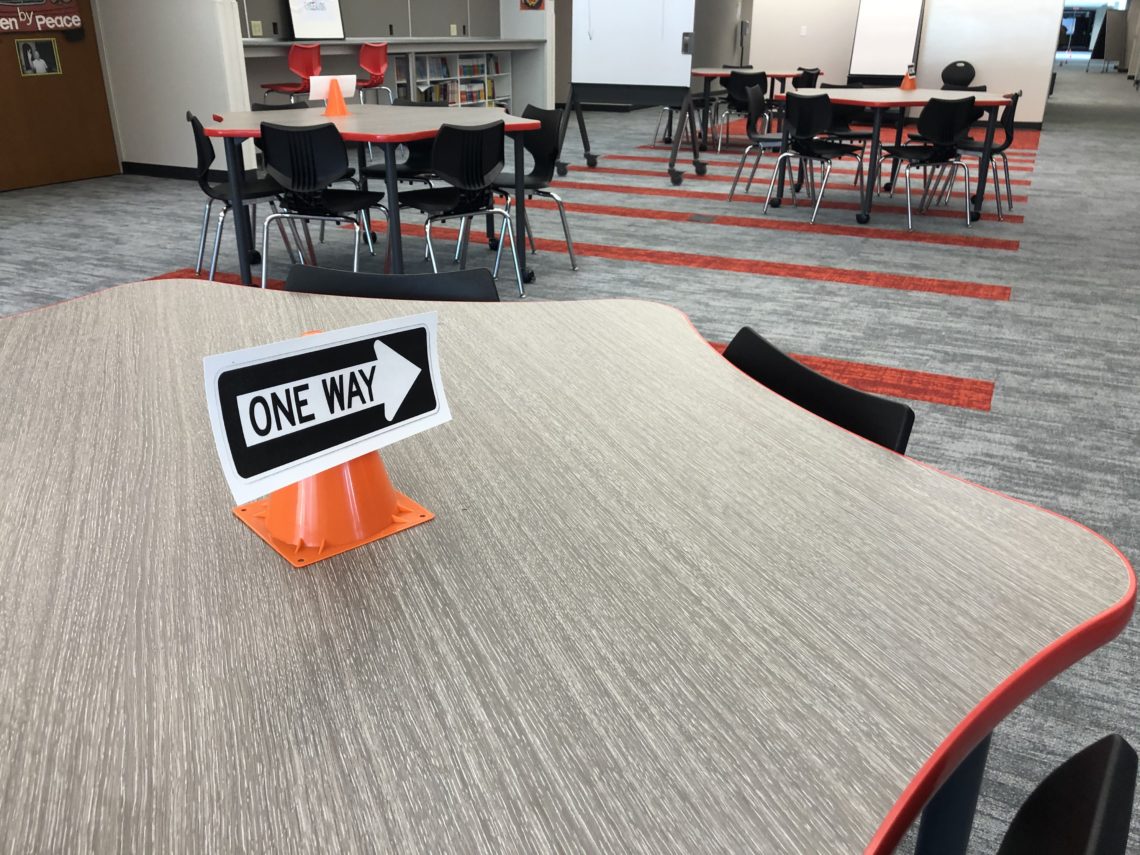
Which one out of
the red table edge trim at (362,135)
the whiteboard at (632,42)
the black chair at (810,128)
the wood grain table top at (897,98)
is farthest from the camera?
the whiteboard at (632,42)

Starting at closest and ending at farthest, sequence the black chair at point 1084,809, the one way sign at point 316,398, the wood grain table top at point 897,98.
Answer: the black chair at point 1084,809
the one way sign at point 316,398
the wood grain table top at point 897,98

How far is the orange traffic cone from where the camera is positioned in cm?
84

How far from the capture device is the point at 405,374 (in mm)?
881

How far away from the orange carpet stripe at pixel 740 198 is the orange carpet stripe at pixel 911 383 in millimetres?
3038

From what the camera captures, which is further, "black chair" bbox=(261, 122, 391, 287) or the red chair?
the red chair

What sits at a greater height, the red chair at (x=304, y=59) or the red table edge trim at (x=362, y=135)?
the red chair at (x=304, y=59)

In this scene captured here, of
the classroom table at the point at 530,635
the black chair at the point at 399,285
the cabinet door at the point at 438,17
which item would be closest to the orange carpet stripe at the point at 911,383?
the black chair at the point at 399,285

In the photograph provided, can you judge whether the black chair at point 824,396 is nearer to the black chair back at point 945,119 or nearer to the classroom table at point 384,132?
the classroom table at point 384,132

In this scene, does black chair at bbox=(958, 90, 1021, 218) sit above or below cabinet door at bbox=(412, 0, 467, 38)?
below

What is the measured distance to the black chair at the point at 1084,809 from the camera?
0.49 m

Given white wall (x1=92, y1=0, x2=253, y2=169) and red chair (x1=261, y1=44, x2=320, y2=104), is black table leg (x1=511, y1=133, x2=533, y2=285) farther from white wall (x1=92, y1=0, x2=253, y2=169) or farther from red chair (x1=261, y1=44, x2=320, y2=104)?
red chair (x1=261, y1=44, x2=320, y2=104)

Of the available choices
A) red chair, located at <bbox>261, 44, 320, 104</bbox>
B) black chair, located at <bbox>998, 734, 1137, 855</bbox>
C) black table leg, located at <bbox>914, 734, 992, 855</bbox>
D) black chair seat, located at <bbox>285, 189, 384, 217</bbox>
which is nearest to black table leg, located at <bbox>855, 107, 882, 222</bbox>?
black chair seat, located at <bbox>285, 189, 384, 217</bbox>

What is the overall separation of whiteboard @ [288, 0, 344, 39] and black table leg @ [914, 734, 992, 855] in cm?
835

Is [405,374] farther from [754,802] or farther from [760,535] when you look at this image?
[754,802]
